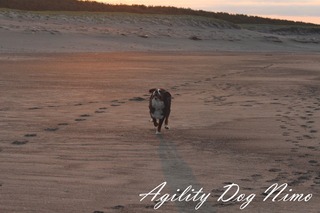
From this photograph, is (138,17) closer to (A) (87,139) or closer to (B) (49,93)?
(B) (49,93)

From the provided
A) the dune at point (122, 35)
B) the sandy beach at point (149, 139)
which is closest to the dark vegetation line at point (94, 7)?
the dune at point (122, 35)

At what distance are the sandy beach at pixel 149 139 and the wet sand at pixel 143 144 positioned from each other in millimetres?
12

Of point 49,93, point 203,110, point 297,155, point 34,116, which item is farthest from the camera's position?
point 49,93

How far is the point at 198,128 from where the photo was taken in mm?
9445

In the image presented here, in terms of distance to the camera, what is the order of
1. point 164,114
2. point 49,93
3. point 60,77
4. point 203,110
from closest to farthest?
point 164,114 < point 203,110 < point 49,93 < point 60,77

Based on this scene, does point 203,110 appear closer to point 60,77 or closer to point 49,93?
point 49,93

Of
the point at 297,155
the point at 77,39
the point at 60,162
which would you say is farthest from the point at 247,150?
the point at 77,39

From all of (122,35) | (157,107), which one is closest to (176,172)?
(157,107)

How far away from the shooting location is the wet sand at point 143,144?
19.1ft

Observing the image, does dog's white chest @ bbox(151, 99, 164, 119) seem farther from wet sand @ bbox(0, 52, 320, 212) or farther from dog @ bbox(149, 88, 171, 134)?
wet sand @ bbox(0, 52, 320, 212)

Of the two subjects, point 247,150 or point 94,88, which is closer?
point 247,150

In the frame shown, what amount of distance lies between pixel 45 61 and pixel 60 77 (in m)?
5.34

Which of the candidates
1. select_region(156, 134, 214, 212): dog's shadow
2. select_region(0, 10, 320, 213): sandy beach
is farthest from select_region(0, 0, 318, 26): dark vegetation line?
select_region(156, 134, 214, 212): dog's shadow

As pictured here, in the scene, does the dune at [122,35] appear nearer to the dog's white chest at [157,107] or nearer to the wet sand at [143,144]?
the wet sand at [143,144]
